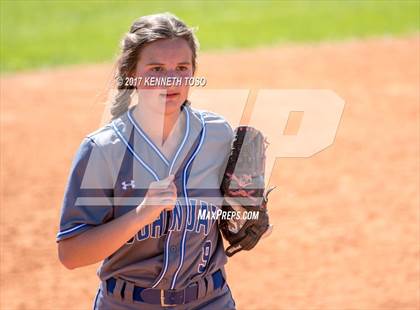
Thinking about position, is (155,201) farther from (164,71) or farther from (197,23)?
(197,23)

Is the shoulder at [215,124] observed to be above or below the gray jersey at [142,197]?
above

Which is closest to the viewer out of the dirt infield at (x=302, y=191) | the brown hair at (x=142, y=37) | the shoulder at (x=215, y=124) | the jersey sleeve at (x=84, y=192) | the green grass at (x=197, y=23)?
the jersey sleeve at (x=84, y=192)

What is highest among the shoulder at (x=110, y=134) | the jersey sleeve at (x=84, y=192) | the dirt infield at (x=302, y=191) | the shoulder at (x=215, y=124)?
the shoulder at (x=110, y=134)

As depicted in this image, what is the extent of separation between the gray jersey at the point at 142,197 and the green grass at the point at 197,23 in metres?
12.1

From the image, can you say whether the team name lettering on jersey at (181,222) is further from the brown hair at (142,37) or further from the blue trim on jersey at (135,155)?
the brown hair at (142,37)

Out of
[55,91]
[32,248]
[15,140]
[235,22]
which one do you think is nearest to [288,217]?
[32,248]

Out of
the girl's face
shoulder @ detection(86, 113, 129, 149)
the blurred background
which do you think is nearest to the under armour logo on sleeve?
shoulder @ detection(86, 113, 129, 149)

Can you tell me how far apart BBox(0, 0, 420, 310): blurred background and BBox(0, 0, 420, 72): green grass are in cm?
5

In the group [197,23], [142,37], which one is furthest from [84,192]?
[197,23]

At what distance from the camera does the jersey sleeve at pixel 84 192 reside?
3217 millimetres

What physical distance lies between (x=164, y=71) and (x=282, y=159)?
661cm

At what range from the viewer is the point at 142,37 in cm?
332

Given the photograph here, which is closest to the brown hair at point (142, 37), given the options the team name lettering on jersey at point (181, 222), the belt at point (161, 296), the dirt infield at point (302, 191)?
the dirt infield at point (302, 191)

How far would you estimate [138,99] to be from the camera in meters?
3.44
